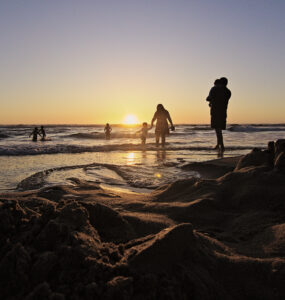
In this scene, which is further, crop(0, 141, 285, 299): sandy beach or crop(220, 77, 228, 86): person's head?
crop(220, 77, 228, 86): person's head

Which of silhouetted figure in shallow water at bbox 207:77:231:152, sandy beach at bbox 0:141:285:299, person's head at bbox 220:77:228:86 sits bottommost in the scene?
sandy beach at bbox 0:141:285:299

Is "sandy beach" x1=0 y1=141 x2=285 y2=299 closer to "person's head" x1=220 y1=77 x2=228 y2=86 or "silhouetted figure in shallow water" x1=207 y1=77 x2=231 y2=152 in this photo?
"silhouetted figure in shallow water" x1=207 y1=77 x2=231 y2=152

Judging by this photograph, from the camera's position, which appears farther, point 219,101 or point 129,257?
point 219,101

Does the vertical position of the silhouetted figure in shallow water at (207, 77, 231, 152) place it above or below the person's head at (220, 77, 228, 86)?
below

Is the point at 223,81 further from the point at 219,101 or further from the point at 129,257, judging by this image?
the point at 129,257

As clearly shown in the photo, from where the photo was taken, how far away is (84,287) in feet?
3.44

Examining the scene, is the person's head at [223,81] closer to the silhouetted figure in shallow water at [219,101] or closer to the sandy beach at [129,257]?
the silhouetted figure in shallow water at [219,101]

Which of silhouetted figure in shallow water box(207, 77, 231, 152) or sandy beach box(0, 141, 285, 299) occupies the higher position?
silhouetted figure in shallow water box(207, 77, 231, 152)

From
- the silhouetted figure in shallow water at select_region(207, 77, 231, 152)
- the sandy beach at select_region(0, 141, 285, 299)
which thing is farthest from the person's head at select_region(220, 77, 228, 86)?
the sandy beach at select_region(0, 141, 285, 299)

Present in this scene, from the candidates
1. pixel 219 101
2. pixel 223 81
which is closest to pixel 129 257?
pixel 219 101

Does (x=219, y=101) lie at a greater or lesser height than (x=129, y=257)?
greater

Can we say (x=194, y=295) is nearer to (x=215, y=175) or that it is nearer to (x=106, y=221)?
(x=106, y=221)

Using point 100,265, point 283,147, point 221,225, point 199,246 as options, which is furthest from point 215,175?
point 100,265

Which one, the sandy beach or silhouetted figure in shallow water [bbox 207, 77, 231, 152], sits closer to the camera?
the sandy beach
